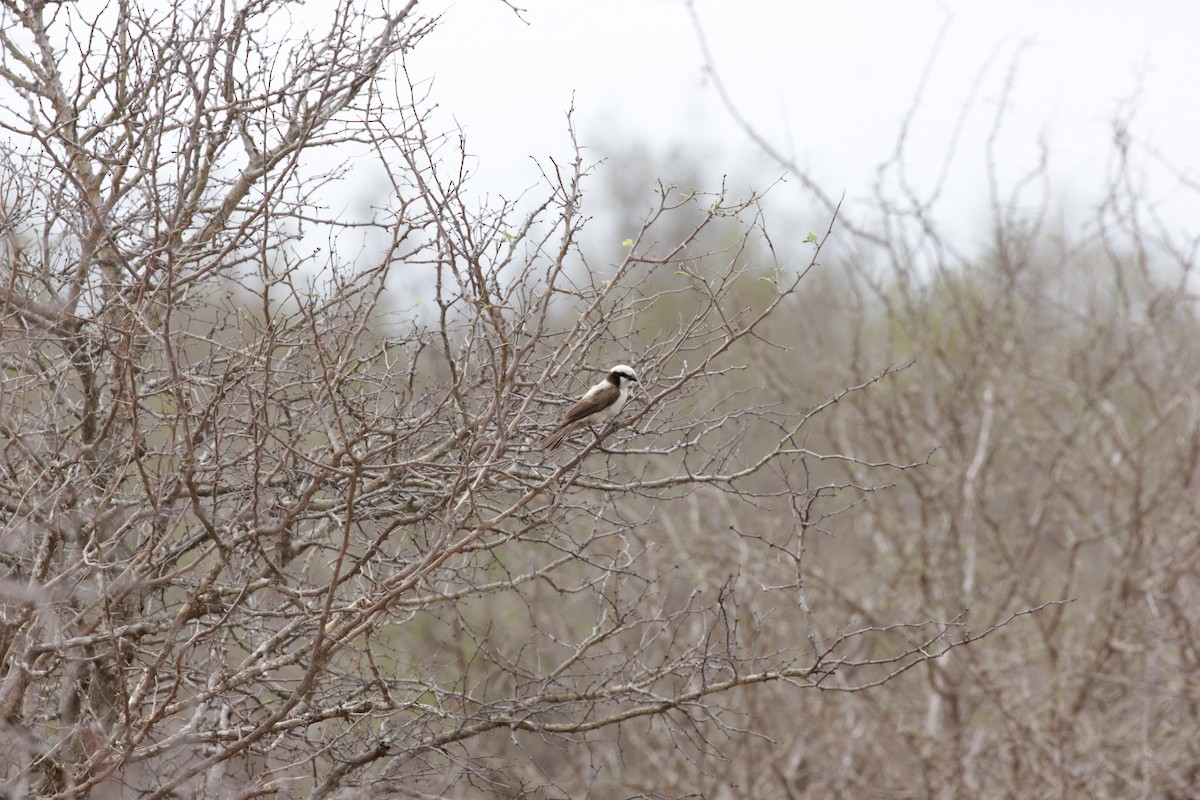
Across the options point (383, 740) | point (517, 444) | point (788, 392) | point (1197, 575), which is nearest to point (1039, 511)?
point (1197, 575)

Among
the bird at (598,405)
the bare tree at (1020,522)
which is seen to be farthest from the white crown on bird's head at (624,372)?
the bare tree at (1020,522)

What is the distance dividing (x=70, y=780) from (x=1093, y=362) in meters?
12.2

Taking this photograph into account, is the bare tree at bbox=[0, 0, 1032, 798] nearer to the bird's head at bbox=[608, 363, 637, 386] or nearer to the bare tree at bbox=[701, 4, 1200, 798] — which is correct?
the bird's head at bbox=[608, 363, 637, 386]

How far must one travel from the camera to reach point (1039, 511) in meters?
11.8

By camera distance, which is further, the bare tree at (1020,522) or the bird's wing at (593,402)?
the bare tree at (1020,522)

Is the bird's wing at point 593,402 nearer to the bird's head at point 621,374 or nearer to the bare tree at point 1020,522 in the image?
the bird's head at point 621,374

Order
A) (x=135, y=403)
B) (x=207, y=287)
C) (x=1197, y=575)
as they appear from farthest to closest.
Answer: (x=1197, y=575) < (x=207, y=287) < (x=135, y=403)

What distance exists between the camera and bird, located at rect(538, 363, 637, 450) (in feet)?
18.4

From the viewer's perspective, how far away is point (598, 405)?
5699 millimetres

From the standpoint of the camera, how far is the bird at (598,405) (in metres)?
5.60

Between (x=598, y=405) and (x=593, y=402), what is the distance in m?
0.05

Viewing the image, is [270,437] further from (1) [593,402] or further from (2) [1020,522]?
(2) [1020,522]

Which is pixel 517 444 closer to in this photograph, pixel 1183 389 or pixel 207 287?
pixel 207 287

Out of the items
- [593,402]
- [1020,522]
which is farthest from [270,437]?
[1020,522]
